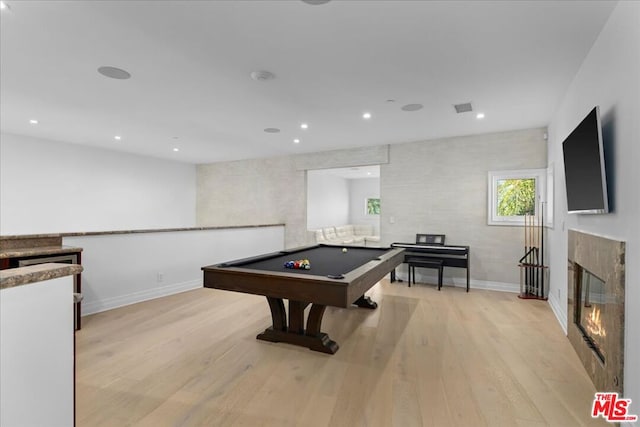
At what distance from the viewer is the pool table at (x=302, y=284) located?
2.36 m

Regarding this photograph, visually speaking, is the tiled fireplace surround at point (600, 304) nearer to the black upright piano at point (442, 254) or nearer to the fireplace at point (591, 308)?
the fireplace at point (591, 308)

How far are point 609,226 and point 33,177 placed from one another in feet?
26.7

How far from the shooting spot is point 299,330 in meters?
3.07

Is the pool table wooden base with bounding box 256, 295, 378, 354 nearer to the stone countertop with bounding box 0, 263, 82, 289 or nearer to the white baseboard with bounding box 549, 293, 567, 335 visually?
the stone countertop with bounding box 0, 263, 82, 289

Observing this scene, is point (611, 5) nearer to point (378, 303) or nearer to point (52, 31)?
point (378, 303)

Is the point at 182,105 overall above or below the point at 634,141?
above

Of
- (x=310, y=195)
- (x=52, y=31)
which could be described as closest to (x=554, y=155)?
(x=310, y=195)

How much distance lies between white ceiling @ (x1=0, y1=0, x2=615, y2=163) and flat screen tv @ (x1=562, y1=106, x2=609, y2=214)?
75 centimetres

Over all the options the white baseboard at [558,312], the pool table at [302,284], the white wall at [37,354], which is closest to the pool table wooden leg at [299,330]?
the pool table at [302,284]

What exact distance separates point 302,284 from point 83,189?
6324 millimetres

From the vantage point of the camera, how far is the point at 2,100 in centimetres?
393

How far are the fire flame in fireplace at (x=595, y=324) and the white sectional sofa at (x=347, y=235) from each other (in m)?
4.67

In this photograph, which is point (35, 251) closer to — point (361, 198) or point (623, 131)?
point (623, 131)

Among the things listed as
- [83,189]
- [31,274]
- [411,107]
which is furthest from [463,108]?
[83,189]
